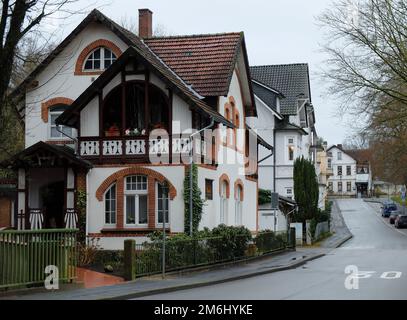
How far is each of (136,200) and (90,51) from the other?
7129mm

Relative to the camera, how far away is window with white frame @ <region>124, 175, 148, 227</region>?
27.2m

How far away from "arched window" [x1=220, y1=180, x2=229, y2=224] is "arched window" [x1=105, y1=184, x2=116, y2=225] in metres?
5.39

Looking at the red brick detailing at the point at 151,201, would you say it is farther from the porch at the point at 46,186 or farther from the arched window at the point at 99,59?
the arched window at the point at 99,59

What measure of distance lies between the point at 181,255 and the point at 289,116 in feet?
115

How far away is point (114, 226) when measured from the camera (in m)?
27.4

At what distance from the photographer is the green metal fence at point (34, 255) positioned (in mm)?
16125

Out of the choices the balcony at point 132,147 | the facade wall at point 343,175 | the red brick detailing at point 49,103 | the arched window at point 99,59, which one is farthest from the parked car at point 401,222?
the facade wall at point 343,175

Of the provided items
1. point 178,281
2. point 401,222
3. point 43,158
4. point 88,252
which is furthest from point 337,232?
point 178,281

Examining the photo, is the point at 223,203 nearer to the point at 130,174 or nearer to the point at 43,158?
the point at 130,174

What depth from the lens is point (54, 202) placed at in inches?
1121

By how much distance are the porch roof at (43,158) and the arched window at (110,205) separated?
1.33 metres

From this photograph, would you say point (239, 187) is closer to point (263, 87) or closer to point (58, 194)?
point (58, 194)

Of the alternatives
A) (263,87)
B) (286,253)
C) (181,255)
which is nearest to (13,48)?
(181,255)

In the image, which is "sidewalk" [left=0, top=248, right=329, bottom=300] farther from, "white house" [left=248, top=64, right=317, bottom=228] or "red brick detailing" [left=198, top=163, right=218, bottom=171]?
"white house" [left=248, top=64, right=317, bottom=228]
